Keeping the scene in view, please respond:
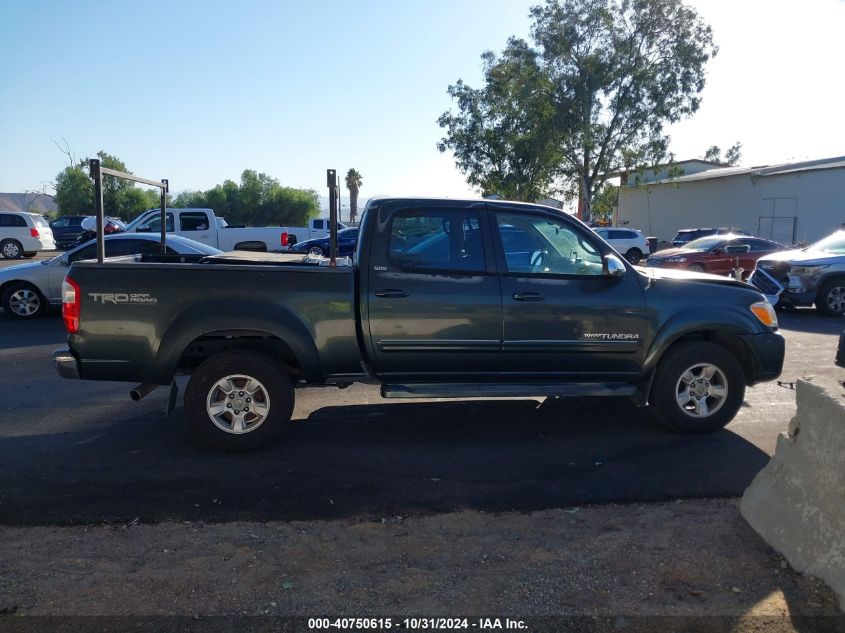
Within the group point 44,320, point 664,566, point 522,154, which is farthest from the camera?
point 522,154

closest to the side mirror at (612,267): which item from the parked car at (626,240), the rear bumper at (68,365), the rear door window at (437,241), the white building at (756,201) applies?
the rear door window at (437,241)

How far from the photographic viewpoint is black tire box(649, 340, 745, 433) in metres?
5.81

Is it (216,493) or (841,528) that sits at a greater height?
(841,528)

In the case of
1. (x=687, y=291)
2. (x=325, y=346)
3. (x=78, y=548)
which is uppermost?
(x=687, y=291)

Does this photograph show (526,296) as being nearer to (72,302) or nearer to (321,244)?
(72,302)

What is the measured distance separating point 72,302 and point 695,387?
4934mm

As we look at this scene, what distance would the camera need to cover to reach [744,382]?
590 centimetres

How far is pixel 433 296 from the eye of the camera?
5.47 metres

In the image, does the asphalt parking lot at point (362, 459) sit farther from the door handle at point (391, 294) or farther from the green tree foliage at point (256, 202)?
the green tree foliage at point (256, 202)

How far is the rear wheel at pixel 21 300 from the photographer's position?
467 inches

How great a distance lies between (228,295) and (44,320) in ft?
27.4

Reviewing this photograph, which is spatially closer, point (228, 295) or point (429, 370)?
point (228, 295)

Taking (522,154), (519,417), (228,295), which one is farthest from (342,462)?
(522,154)

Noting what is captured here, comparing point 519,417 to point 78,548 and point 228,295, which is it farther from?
point 78,548
